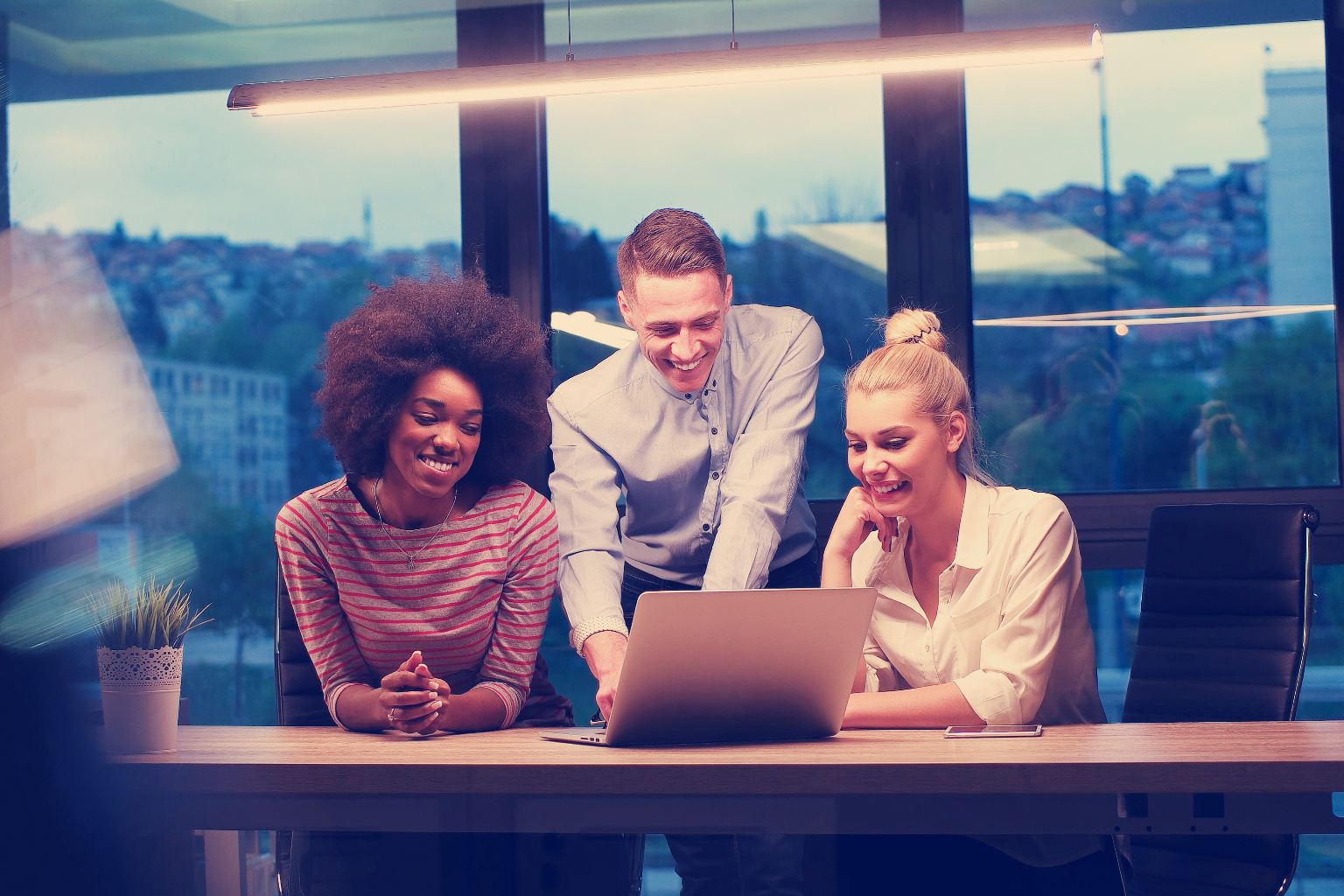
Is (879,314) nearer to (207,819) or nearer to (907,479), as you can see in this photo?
(907,479)

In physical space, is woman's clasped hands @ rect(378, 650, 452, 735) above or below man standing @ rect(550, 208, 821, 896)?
below

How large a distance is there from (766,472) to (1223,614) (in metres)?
0.92

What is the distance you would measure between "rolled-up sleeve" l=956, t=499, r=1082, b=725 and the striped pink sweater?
2.41ft

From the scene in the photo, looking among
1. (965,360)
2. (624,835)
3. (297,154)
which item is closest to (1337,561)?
(965,360)

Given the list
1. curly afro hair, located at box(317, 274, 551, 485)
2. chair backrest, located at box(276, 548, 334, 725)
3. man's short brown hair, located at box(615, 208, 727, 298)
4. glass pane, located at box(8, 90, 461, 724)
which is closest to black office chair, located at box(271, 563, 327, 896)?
chair backrest, located at box(276, 548, 334, 725)

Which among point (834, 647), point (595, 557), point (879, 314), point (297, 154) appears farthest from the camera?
point (297, 154)

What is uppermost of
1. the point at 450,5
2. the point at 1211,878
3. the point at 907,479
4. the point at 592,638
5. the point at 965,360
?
the point at 450,5

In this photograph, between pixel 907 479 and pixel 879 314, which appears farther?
pixel 879 314

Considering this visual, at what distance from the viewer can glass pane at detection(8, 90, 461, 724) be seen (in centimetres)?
414

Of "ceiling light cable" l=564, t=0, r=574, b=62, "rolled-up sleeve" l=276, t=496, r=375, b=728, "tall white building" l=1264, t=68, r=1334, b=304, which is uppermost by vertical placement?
"ceiling light cable" l=564, t=0, r=574, b=62

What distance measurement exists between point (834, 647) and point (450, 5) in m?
2.67

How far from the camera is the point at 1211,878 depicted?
2416 mm

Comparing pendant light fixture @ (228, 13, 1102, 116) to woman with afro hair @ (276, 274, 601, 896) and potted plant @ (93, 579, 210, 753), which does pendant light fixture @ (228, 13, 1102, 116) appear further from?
potted plant @ (93, 579, 210, 753)

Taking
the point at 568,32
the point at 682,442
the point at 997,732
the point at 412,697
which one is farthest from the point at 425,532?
the point at 568,32
